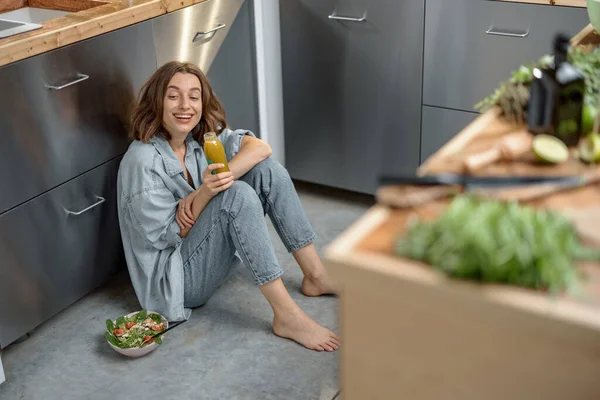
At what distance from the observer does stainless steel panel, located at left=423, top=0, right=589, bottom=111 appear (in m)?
2.43

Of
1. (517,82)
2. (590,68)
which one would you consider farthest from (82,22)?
(590,68)

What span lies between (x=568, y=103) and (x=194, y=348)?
1285mm

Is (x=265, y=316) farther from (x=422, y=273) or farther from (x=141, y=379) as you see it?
(x=422, y=273)

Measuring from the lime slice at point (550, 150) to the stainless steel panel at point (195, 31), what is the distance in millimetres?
A: 1412

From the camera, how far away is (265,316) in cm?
236

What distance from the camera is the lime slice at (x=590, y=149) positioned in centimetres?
131

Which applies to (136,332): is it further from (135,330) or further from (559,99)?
(559,99)

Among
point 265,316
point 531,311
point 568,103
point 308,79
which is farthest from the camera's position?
point 308,79

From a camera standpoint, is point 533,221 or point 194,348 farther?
point 194,348

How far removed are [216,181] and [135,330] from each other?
19.0 inches


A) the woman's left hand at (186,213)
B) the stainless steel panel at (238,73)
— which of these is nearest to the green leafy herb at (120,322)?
the woman's left hand at (186,213)

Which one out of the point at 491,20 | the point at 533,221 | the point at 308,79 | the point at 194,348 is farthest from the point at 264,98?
the point at 533,221

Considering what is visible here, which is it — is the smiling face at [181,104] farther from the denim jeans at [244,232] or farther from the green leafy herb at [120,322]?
the green leafy herb at [120,322]

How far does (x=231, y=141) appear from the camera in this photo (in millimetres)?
2369
